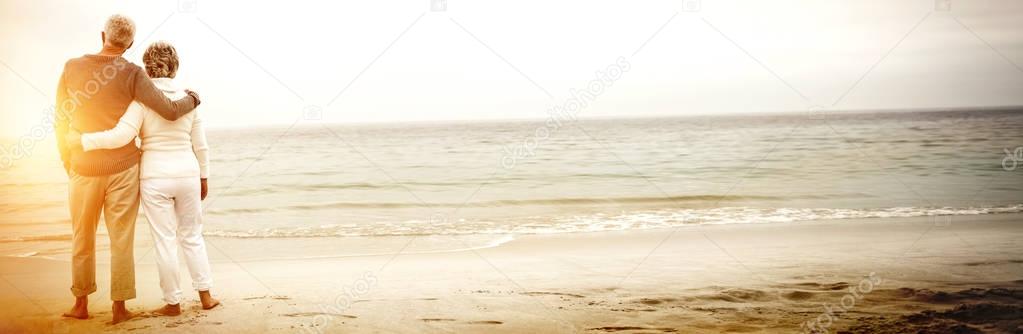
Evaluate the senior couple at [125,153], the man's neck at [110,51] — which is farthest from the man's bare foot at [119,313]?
the man's neck at [110,51]

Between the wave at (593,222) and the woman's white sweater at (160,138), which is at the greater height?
the woman's white sweater at (160,138)

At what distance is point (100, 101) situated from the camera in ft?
11.1

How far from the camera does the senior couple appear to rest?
337 cm

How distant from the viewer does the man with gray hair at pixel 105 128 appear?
133 inches

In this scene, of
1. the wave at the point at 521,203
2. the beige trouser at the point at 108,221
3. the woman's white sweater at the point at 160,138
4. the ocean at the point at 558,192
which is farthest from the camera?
the wave at the point at 521,203

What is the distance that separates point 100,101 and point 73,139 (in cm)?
22

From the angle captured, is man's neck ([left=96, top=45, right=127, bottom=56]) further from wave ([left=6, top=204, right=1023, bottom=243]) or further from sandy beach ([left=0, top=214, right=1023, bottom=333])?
wave ([left=6, top=204, right=1023, bottom=243])

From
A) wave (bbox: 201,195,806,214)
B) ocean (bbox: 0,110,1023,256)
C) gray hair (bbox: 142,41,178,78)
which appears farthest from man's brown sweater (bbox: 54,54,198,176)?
wave (bbox: 201,195,806,214)

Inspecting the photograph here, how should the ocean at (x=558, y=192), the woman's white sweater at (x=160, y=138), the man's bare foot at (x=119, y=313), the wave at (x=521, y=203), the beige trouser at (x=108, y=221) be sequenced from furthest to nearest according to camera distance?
the wave at (x=521, y=203) < the ocean at (x=558, y=192) < the man's bare foot at (x=119, y=313) < the beige trouser at (x=108, y=221) < the woman's white sweater at (x=160, y=138)

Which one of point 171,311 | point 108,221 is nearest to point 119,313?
point 171,311

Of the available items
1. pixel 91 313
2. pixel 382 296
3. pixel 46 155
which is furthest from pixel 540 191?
pixel 46 155

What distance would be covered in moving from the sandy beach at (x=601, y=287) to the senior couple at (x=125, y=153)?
36 centimetres

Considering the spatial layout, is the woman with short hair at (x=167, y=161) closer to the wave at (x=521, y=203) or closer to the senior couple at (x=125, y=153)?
the senior couple at (x=125, y=153)

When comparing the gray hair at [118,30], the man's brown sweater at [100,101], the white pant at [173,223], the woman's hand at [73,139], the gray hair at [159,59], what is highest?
the gray hair at [118,30]
